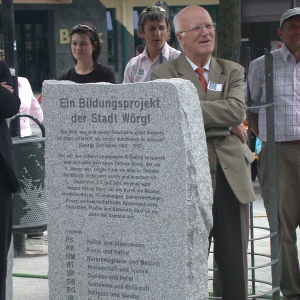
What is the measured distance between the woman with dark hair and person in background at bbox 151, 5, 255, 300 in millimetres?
1182

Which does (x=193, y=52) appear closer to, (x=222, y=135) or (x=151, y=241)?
(x=222, y=135)

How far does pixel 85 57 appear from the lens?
4539 millimetres

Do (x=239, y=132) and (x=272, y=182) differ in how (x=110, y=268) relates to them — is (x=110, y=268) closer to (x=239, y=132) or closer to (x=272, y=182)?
(x=239, y=132)

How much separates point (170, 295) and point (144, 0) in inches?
838

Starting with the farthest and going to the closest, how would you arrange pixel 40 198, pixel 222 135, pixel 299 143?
pixel 40 198 < pixel 299 143 < pixel 222 135

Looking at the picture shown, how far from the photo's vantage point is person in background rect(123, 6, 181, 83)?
4.37 m

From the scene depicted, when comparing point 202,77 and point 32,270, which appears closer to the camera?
point 202,77

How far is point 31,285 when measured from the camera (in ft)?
15.5

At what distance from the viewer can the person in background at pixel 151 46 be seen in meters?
4.37

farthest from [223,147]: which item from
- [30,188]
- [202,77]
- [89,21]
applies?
[89,21]

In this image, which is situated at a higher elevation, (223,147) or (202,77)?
(202,77)

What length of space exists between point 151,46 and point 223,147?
1.45 metres

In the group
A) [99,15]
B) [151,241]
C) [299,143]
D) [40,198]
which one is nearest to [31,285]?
[40,198]

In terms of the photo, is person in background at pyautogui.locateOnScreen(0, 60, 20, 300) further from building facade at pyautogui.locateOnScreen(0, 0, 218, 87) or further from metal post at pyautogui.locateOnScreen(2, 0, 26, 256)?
building facade at pyautogui.locateOnScreen(0, 0, 218, 87)
